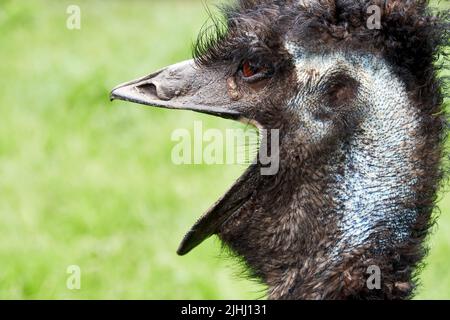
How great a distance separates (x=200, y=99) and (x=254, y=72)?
0.20 meters

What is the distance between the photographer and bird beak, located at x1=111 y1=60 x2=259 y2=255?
3.39 meters

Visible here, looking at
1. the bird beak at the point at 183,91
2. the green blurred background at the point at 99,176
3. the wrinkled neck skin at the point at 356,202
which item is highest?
the green blurred background at the point at 99,176

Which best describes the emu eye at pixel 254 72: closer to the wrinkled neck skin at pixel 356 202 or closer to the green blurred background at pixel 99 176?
the wrinkled neck skin at pixel 356 202

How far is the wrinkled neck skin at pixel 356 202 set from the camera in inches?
128

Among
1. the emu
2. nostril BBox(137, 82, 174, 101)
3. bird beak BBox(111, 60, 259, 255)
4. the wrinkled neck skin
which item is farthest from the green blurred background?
nostril BBox(137, 82, 174, 101)

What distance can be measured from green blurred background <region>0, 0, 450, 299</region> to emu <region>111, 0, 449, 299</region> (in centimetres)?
85

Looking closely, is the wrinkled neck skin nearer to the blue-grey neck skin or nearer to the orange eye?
the blue-grey neck skin

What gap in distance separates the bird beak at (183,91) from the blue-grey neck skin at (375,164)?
0.39 metres

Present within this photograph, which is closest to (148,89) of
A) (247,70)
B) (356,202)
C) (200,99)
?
(200,99)

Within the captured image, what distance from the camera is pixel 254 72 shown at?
3.40 meters

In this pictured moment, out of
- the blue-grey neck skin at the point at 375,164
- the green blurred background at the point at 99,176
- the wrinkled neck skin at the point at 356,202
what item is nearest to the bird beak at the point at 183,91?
the wrinkled neck skin at the point at 356,202

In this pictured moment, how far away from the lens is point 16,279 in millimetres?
5777

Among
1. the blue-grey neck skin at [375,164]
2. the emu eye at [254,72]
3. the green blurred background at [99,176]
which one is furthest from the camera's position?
the green blurred background at [99,176]
